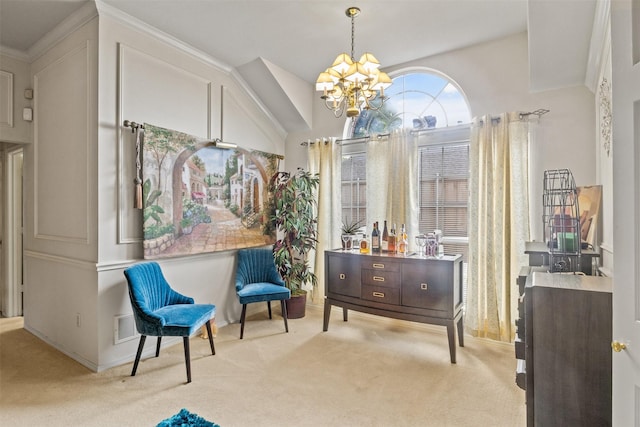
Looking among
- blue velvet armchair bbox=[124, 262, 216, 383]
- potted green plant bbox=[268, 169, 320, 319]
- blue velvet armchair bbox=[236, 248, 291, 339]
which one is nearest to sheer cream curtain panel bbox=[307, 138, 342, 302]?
potted green plant bbox=[268, 169, 320, 319]

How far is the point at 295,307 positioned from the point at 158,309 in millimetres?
1653

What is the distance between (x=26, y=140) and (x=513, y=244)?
5.09 metres

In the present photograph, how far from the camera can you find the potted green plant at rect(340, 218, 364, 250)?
12.3 feet

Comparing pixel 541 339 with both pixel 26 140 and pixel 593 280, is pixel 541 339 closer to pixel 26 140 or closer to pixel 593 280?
pixel 593 280

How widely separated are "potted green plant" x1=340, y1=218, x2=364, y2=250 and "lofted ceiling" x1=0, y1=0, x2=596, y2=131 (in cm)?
196

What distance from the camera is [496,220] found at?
3.20 m

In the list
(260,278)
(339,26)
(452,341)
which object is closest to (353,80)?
(339,26)

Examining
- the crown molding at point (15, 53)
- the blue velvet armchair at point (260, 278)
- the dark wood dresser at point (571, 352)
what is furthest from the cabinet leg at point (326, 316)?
the crown molding at point (15, 53)

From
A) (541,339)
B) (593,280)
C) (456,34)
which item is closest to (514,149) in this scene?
(456,34)

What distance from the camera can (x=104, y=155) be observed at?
2.82 meters

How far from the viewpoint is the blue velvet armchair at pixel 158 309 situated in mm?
2584

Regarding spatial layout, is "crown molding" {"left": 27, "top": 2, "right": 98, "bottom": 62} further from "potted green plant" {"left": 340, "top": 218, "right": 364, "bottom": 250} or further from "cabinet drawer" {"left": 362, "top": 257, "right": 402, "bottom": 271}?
"cabinet drawer" {"left": 362, "top": 257, "right": 402, "bottom": 271}

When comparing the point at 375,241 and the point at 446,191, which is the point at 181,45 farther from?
the point at 446,191

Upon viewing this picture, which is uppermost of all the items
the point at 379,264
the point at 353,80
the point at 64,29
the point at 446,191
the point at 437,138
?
the point at 64,29
